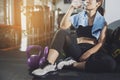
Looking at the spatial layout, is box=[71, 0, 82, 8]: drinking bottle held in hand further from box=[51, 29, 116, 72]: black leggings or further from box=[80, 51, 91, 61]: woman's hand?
box=[80, 51, 91, 61]: woman's hand

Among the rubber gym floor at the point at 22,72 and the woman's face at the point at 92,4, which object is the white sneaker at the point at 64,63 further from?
the woman's face at the point at 92,4

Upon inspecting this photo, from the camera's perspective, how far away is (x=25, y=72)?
241 centimetres

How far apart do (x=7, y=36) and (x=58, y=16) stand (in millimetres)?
513

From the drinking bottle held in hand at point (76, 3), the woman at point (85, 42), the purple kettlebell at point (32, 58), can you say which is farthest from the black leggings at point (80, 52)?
the drinking bottle held in hand at point (76, 3)

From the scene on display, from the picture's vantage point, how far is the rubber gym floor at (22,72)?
2291mm

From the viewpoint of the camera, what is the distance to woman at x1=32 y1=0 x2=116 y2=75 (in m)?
2.38

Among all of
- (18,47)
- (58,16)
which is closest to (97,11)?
(58,16)

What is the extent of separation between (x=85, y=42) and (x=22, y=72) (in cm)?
64

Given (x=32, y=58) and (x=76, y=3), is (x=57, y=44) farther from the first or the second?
(x=76, y=3)

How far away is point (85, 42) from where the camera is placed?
95.0 inches

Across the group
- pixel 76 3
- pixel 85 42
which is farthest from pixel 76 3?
pixel 85 42

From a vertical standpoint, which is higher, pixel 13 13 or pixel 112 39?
pixel 13 13

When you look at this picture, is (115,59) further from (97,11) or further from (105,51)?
(97,11)

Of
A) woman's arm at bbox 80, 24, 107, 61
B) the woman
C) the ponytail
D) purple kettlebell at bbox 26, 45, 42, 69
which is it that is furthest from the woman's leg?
the ponytail
